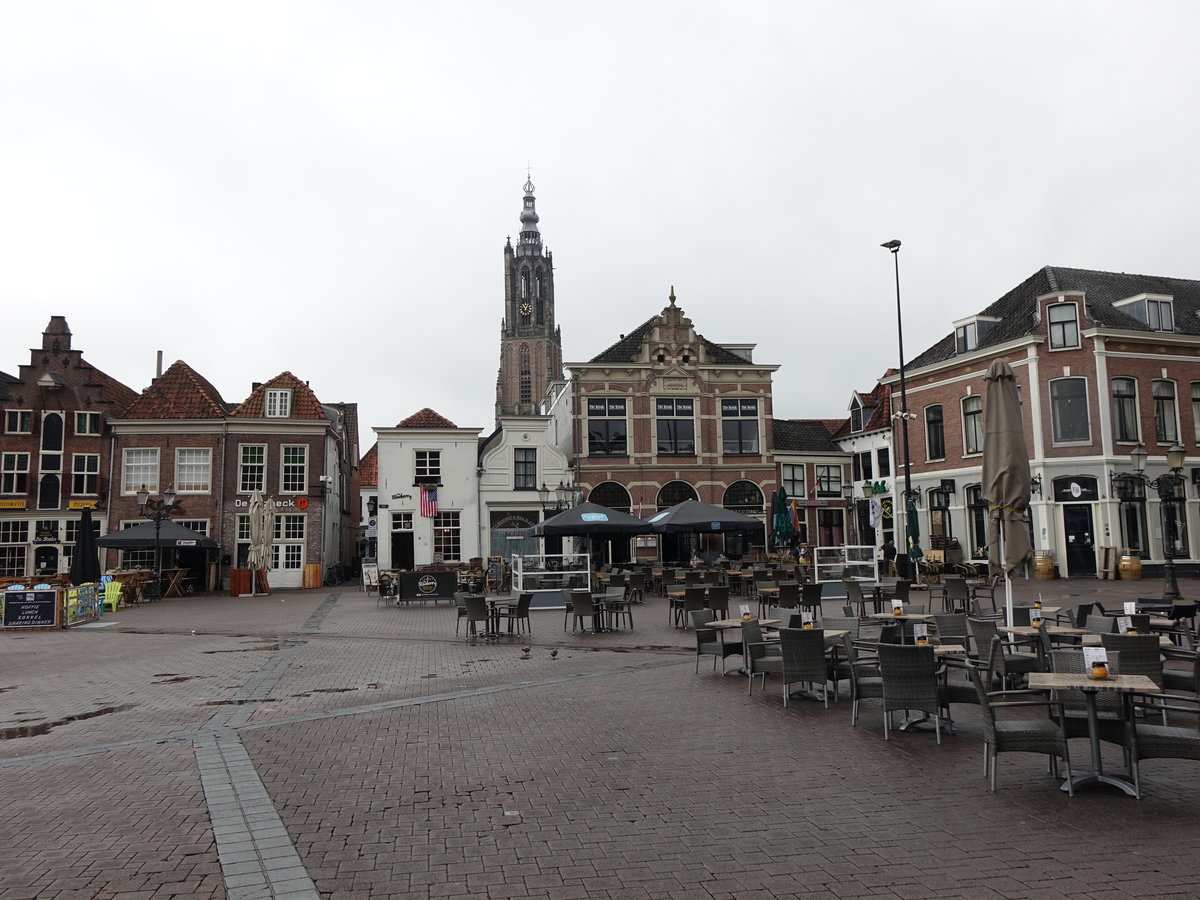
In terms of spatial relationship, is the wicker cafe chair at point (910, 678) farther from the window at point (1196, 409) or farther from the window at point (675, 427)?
the window at point (675, 427)

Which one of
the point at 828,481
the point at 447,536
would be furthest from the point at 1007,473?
the point at 828,481

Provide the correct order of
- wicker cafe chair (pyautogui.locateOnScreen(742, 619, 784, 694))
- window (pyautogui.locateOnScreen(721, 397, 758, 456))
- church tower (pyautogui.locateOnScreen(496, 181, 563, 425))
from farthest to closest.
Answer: church tower (pyautogui.locateOnScreen(496, 181, 563, 425)) → window (pyautogui.locateOnScreen(721, 397, 758, 456)) → wicker cafe chair (pyautogui.locateOnScreen(742, 619, 784, 694))

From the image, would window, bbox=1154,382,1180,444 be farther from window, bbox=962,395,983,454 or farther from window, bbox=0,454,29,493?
window, bbox=0,454,29,493

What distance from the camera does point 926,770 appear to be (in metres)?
6.71

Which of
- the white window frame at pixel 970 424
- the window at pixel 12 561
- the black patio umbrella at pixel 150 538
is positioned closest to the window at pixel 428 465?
the black patio umbrella at pixel 150 538

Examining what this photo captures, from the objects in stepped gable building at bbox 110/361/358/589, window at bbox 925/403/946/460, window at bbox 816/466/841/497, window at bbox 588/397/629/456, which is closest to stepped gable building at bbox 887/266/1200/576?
window at bbox 925/403/946/460

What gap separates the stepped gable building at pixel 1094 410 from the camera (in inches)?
1110

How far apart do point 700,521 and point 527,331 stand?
67836 mm

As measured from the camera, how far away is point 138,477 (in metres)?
34.8

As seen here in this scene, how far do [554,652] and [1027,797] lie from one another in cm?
834

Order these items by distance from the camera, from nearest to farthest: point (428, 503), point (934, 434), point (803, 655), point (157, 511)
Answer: point (803, 655) < point (157, 511) < point (428, 503) < point (934, 434)

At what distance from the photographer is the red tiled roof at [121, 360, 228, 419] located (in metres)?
35.3

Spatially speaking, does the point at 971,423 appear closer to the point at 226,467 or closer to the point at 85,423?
the point at 226,467

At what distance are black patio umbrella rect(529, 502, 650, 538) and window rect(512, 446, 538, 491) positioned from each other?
1346cm
